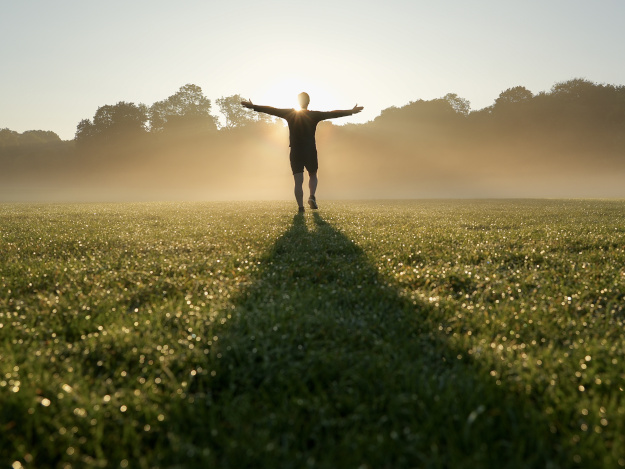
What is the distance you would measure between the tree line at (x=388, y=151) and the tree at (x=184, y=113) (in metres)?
2.57

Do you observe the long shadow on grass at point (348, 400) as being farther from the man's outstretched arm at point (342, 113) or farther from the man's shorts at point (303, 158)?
the man's outstretched arm at point (342, 113)

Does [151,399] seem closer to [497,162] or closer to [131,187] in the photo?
[131,187]

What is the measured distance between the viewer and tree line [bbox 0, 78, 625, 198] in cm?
6856

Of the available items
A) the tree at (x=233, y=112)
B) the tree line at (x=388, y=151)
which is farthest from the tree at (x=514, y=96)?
the tree at (x=233, y=112)

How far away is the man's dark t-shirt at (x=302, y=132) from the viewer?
11039mm

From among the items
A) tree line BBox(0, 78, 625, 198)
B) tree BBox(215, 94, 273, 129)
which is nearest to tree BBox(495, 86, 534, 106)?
tree line BBox(0, 78, 625, 198)

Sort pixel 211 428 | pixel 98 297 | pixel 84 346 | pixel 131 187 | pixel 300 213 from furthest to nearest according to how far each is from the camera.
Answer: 1. pixel 131 187
2. pixel 300 213
3. pixel 98 297
4. pixel 84 346
5. pixel 211 428

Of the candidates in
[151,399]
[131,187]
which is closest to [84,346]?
[151,399]

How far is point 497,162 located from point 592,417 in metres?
77.5

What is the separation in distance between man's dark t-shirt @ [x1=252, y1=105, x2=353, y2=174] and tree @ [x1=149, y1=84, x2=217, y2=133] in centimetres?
7382

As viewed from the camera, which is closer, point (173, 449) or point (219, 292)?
point (173, 449)

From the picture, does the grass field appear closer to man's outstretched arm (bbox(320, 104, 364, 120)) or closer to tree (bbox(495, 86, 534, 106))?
man's outstretched arm (bbox(320, 104, 364, 120))

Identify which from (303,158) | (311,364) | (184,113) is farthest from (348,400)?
(184,113)

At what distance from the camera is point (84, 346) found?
2.66m
